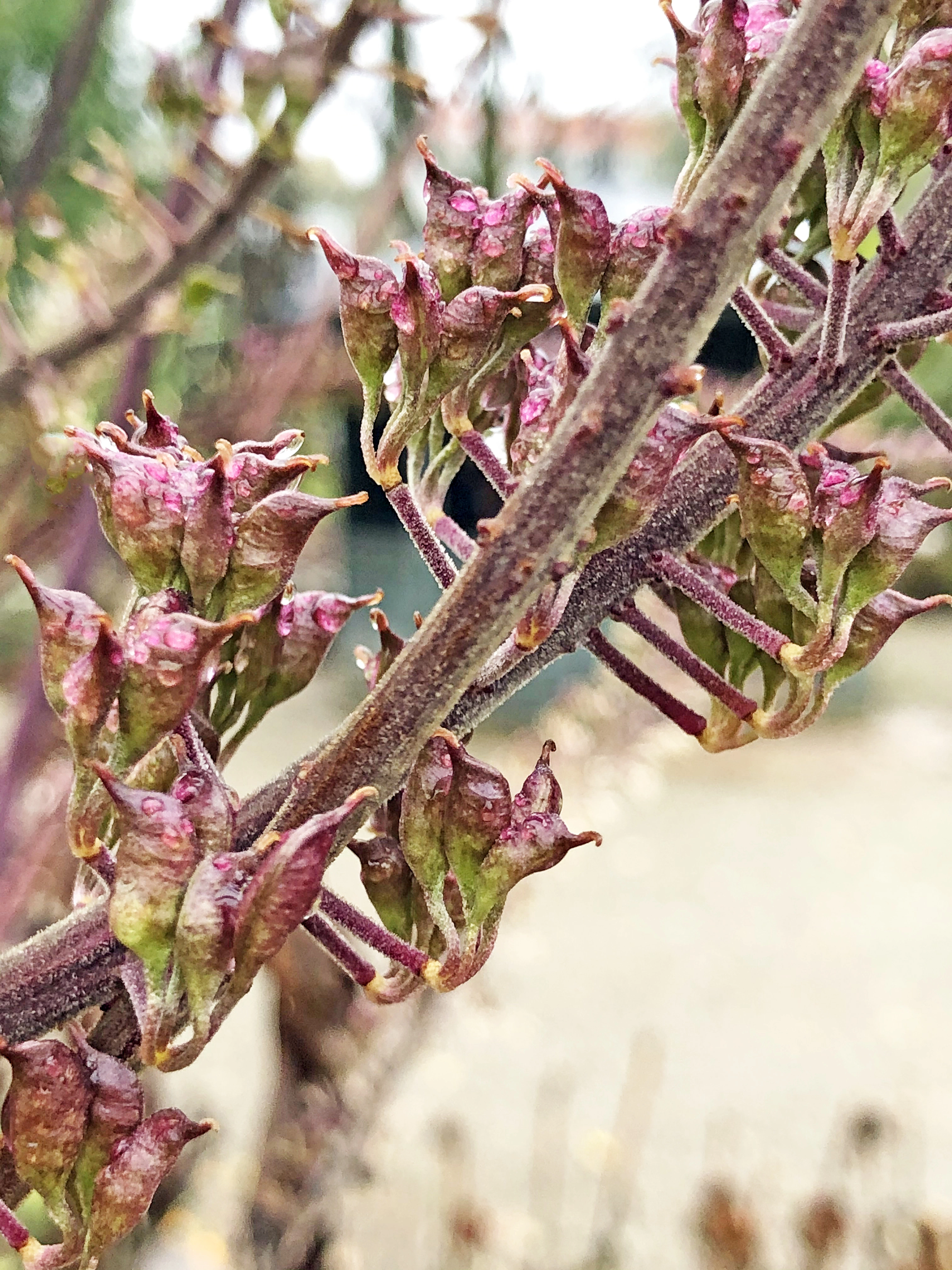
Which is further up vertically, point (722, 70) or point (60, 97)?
point (722, 70)

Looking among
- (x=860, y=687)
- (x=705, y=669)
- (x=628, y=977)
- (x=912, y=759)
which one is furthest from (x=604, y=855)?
(x=705, y=669)

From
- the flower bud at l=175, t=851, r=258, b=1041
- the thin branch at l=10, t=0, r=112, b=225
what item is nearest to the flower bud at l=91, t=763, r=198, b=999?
the flower bud at l=175, t=851, r=258, b=1041

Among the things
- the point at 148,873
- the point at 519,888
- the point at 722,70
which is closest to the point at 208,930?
the point at 148,873

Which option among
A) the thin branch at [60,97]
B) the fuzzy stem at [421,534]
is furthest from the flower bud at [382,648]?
the thin branch at [60,97]

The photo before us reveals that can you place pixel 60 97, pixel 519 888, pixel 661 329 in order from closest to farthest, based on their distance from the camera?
pixel 661 329, pixel 60 97, pixel 519 888

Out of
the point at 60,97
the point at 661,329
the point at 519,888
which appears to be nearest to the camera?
the point at 661,329

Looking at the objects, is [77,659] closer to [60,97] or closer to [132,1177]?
[132,1177]

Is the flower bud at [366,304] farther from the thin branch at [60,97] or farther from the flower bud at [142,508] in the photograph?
the thin branch at [60,97]
